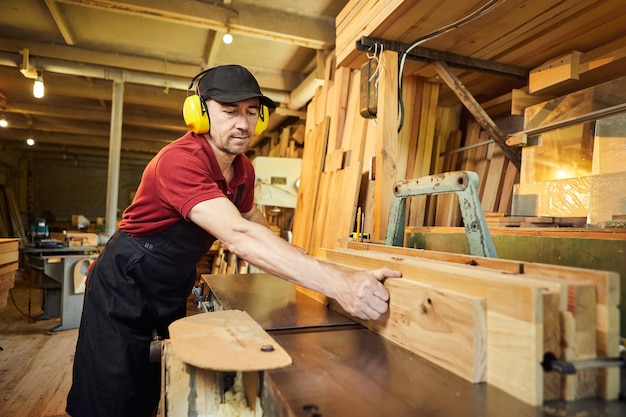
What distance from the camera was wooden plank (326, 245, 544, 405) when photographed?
76cm

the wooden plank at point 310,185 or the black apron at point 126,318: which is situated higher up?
the wooden plank at point 310,185

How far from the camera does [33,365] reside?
379 centimetres

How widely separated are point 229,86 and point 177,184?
0.54 meters

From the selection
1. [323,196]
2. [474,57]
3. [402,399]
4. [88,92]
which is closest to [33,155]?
→ [88,92]

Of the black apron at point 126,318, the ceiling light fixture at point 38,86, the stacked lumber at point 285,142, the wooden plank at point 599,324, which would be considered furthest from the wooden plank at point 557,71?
the ceiling light fixture at point 38,86

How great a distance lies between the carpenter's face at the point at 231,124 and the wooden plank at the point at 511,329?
1.18m

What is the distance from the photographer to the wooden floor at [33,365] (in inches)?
118

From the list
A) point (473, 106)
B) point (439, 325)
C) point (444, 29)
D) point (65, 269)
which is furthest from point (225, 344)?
point (65, 269)

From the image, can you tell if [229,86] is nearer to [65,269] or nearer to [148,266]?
[148,266]

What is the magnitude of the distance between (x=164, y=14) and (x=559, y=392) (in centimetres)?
419

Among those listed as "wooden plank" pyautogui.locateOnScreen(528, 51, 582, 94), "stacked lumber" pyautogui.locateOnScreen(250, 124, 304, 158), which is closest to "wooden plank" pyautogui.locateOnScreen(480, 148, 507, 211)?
"wooden plank" pyautogui.locateOnScreen(528, 51, 582, 94)

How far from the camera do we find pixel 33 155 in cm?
1314

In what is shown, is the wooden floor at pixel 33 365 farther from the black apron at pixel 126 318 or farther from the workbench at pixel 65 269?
the black apron at pixel 126 318

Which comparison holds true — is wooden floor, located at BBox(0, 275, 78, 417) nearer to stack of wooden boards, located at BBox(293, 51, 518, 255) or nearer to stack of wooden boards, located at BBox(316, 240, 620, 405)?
stack of wooden boards, located at BBox(293, 51, 518, 255)
